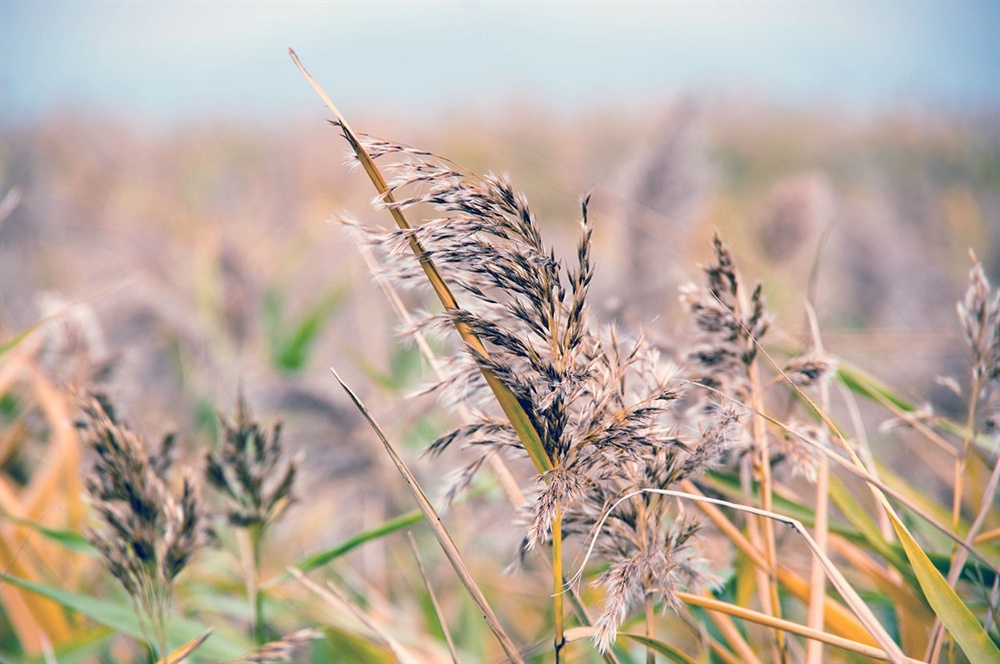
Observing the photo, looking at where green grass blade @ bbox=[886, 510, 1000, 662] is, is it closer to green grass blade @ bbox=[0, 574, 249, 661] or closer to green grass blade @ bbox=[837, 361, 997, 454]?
green grass blade @ bbox=[837, 361, 997, 454]

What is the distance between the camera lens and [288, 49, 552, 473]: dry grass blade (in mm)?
527

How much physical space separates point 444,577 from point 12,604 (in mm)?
940

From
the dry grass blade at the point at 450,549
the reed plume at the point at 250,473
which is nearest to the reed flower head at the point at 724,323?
the dry grass blade at the point at 450,549

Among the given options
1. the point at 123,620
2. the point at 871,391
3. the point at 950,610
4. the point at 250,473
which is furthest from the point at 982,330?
the point at 123,620

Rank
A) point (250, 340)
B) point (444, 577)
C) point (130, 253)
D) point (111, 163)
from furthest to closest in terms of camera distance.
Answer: point (111, 163) < point (130, 253) < point (250, 340) < point (444, 577)

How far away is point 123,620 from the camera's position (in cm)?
86

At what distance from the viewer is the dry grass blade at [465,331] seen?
0.53 m

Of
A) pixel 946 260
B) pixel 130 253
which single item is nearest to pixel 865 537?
pixel 130 253

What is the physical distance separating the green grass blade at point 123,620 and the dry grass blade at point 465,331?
2.17ft

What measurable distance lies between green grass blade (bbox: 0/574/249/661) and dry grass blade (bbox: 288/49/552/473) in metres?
0.66

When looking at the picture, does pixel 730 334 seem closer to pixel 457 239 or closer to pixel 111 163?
pixel 457 239

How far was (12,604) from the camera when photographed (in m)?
1.04

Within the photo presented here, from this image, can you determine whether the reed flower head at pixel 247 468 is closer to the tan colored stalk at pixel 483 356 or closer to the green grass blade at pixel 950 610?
the tan colored stalk at pixel 483 356

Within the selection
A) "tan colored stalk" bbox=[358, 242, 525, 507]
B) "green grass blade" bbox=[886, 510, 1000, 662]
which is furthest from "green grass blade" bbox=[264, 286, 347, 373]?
"green grass blade" bbox=[886, 510, 1000, 662]
